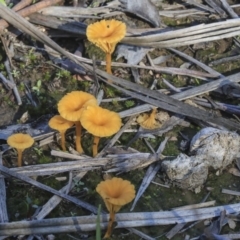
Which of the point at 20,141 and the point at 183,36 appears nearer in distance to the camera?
the point at 20,141

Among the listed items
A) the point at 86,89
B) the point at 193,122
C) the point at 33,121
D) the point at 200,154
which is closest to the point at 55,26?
the point at 86,89

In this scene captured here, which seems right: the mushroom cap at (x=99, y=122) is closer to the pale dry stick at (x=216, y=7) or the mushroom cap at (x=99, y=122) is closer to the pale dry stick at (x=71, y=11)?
the pale dry stick at (x=71, y=11)

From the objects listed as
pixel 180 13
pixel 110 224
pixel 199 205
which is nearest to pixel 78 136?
pixel 110 224

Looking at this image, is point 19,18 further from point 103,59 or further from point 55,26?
point 103,59

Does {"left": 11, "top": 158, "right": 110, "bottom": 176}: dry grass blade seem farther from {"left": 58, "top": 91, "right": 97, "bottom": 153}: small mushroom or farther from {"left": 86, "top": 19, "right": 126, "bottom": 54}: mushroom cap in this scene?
{"left": 86, "top": 19, "right": 126, "bottom": 54}: mushroom cap

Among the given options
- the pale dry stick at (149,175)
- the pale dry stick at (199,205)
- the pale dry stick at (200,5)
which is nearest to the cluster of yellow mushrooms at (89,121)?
the pale dry stick at (149,175)

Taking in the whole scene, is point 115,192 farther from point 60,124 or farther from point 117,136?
point 117,136

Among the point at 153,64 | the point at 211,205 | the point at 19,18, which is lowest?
the point at 211,205
